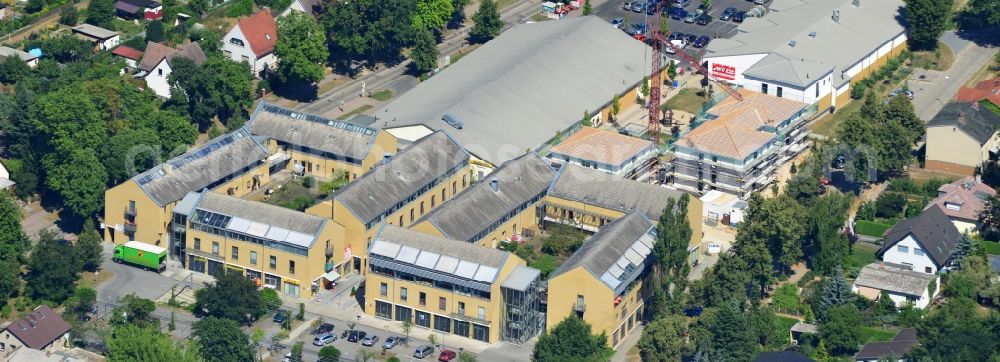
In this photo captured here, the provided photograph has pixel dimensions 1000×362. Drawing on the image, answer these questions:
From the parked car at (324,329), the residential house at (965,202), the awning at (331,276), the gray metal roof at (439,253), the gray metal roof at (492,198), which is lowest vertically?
the residential house at (965,202)

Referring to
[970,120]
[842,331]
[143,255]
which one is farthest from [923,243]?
[143,255]

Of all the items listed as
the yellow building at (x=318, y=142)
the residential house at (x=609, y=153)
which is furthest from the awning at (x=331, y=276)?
the residential house at (x=609, y=153)

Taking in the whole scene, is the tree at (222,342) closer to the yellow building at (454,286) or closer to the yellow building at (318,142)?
the yellow building at (454,286)

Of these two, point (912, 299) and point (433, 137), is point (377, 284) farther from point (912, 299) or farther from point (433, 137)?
point (912, 299)

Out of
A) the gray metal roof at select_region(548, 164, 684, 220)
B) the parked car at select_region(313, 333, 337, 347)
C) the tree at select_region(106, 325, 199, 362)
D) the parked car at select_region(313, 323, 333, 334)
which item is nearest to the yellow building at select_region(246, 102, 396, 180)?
the gray metal roof at select_region(548, 164, 684, 220)

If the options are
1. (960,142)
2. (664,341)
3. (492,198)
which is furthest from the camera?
(960,142)

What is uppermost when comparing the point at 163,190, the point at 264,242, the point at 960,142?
the point at 163,190

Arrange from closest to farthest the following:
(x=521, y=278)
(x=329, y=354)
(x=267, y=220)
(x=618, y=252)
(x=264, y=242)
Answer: (x=329, y=354)
(x=521, y=278)
(x=618, y=252)
(x=264, y=242)
(x=267, y=220)

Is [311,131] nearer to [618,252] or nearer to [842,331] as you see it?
[618,252]
